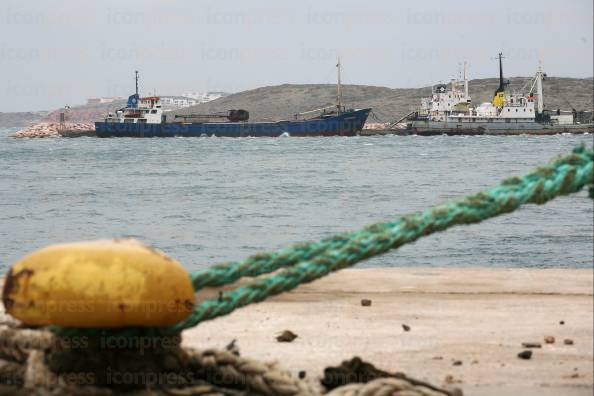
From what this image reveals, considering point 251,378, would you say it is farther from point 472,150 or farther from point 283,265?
point 472,150

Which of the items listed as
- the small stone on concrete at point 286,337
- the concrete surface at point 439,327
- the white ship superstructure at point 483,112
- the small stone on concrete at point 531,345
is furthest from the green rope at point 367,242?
the white ship superstructure at point 483,112

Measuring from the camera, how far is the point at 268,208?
22438 mm

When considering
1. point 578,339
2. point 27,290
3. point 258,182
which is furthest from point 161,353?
point 258,182

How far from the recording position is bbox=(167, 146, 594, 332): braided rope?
81.5 inches

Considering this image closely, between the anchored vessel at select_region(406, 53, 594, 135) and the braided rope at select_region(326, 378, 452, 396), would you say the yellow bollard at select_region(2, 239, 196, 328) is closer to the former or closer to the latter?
the braided rope at select_region(326, 378, 452, 396)

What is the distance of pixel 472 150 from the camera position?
56.8 m

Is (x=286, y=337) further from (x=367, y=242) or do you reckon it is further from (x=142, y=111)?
(x=142, y=111)

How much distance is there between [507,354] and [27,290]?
1.35 m

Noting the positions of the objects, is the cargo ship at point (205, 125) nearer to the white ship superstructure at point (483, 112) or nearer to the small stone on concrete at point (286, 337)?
the white ship superstructure at point (483, 112)

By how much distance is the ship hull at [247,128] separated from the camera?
8031 centimetres

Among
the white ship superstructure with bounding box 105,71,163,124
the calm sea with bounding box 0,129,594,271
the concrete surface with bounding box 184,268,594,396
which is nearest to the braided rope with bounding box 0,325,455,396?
the concrete surface with bounding box 184,268,594,396

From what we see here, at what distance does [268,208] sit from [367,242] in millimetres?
20333

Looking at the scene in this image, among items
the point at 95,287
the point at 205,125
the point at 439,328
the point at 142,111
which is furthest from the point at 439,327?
the point at 205,125

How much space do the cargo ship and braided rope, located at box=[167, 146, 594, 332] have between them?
253 ft
